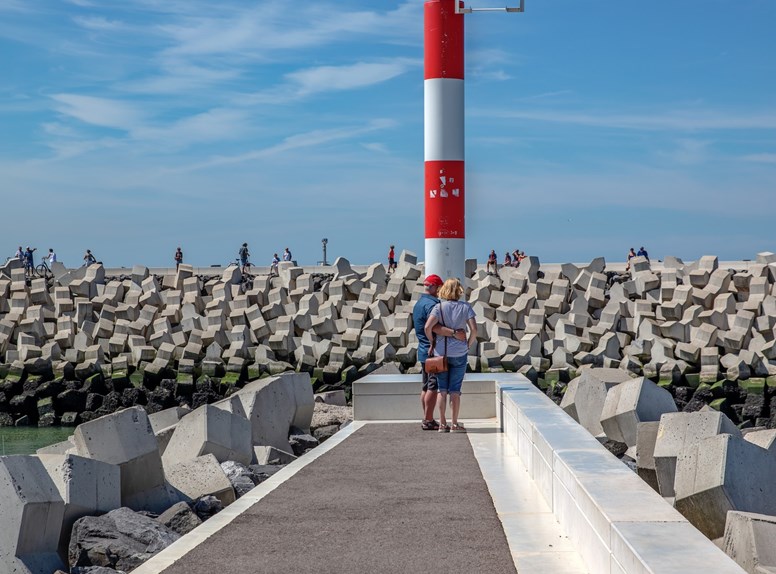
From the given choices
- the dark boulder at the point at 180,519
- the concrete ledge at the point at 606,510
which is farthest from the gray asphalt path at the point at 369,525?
the dark boulder at the point at 180,519

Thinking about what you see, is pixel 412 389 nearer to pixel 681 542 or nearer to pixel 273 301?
pixel 681 542

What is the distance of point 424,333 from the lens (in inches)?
412

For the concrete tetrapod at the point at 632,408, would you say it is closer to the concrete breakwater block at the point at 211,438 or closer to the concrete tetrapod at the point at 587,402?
the concrete tetrapod at the point at 587,402

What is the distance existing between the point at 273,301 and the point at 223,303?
4.32 feet

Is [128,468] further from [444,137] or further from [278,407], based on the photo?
[444,137]

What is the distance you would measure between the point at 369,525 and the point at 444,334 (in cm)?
384

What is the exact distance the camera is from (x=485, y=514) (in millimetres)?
6723

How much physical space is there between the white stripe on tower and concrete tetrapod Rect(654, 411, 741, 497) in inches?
184

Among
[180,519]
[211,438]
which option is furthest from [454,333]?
[180,519]

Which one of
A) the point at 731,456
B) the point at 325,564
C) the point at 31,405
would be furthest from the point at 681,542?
the point at 31,405

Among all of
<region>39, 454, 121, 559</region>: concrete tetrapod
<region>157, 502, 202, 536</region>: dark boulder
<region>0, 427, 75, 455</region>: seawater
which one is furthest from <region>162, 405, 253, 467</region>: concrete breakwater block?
<region>0, 427, 75, 455</region>: seawater

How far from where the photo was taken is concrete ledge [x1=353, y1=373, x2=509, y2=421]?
12.1 meters

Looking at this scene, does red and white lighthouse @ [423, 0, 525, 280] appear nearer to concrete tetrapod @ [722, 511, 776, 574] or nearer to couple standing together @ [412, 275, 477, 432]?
couple standing together @ [412, 275, 477, 432]

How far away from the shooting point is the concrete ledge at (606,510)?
414 cm
